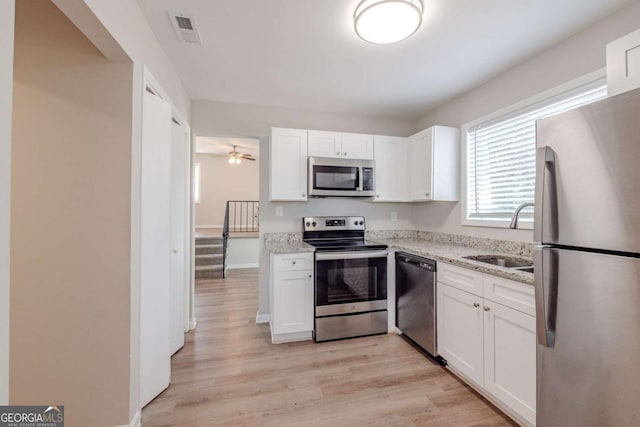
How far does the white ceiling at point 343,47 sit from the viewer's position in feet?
5.36

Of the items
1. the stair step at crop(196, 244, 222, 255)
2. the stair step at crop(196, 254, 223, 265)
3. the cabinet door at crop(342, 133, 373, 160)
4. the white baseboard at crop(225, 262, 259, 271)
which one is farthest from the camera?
the white baseboard at crop(225, 262, 259, 271)

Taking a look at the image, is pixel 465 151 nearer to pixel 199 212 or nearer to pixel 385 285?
pixel 385 285

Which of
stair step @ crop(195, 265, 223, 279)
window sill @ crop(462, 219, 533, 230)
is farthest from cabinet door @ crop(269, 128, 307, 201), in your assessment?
stair step @ crop(195, 265, 223, 279)

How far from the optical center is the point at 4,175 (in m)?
0.75

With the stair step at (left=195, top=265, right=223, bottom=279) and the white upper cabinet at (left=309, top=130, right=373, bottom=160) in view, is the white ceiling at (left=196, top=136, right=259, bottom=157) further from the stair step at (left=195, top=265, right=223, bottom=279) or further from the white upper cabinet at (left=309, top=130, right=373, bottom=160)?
the white upper cabinet at (left=309, top=130, right=373, bottom=160)

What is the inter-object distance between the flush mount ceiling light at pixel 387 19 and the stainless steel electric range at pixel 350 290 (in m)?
1.82

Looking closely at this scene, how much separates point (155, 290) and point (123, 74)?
4.49ft

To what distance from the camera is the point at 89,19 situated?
1.18 meters

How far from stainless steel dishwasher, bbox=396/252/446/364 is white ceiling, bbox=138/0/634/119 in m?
1.73

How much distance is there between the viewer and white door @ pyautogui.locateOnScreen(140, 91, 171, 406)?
1.69 metres

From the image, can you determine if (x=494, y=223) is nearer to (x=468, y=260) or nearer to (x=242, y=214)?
(x=468, y=260)

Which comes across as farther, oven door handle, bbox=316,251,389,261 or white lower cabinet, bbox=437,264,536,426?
oven door handle, bbox=316,251,389,261

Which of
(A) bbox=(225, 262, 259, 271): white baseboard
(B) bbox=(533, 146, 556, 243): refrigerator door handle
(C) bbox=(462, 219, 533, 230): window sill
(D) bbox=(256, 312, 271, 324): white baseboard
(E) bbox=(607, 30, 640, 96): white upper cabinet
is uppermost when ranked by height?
(E) bbox=(607, 30, 640, 96): white upper cabinet

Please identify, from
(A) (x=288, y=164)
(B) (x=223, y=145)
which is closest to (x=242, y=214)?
(B) (x=223, y=145)
